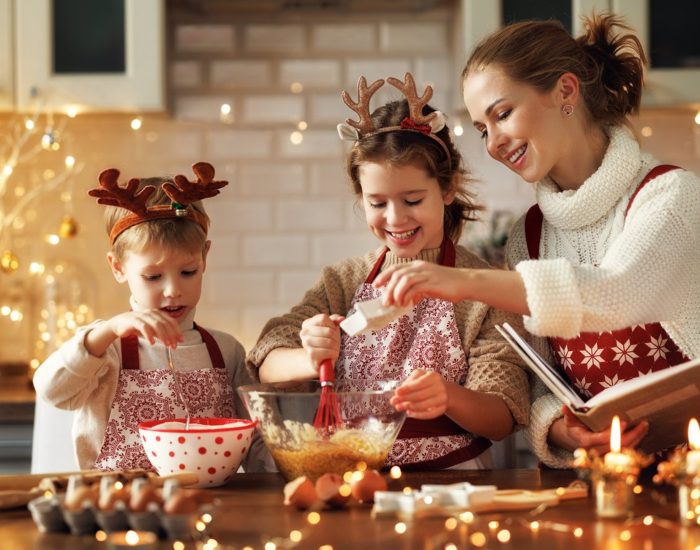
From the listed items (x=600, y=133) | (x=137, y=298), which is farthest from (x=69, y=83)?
(x=600, y=133)

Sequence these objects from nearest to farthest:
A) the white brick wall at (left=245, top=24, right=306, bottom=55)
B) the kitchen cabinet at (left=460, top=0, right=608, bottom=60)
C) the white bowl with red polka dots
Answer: the white bowl with red polka dots → the kitchen cabinet at (left=460, top=0, right=608, bottom=60) → the white brick wall at (left=245, top=24, right=306, bottom=55)

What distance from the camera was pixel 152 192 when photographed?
5.65ft

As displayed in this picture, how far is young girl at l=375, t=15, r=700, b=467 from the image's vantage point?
1.39 meters

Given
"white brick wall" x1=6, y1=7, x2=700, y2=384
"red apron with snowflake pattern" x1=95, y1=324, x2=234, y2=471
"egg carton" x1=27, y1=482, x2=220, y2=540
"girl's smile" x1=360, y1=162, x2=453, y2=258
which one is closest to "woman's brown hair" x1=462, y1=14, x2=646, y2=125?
"girl's smile" x1=360, y1=162, x2=453, y2=258

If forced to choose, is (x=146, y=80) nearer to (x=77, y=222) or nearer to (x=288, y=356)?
(x=77, y=222)

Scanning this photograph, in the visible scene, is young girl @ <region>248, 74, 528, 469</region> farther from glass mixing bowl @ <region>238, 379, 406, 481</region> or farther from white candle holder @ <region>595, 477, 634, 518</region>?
white candle holder @ <region>595, 477, 634, 518</region>

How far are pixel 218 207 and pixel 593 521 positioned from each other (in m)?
2.00

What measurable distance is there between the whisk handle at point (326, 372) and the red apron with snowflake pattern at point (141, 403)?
0.33 m

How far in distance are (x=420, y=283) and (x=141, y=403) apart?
2.11 feet

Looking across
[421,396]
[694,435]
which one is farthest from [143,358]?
[694,435]

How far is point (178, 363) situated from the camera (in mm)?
1818

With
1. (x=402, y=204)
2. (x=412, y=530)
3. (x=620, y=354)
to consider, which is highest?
(x=402, y=204)

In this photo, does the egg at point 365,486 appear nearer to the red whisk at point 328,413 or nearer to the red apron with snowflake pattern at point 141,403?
the red whisk at point 328,413

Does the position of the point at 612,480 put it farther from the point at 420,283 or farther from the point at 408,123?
the point at 408,123
